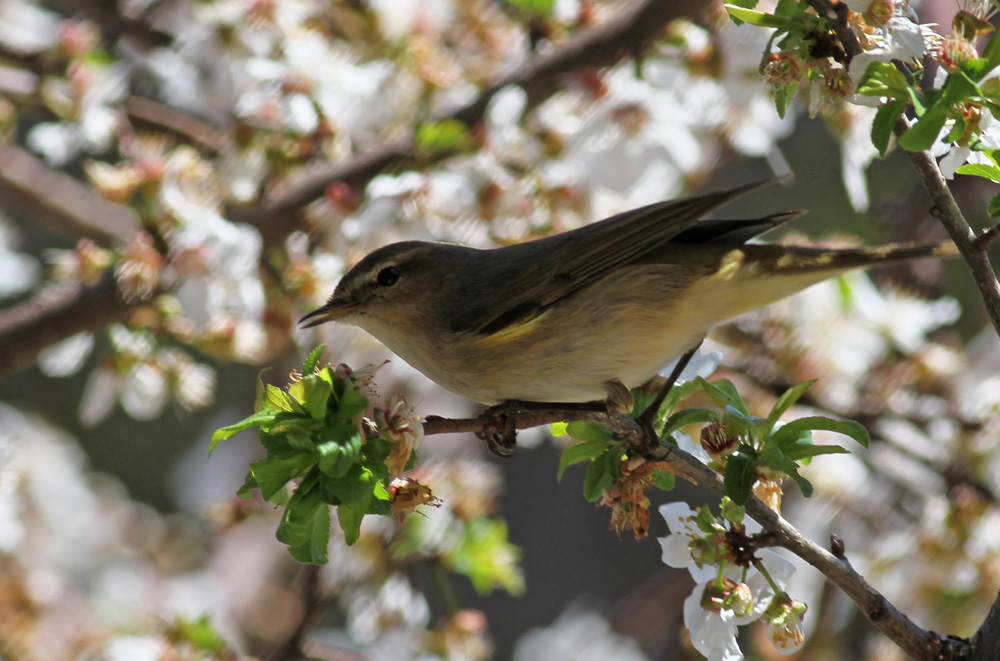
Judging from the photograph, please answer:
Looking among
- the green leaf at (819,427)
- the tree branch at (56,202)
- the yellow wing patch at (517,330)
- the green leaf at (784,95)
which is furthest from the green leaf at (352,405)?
the tree branch at (56,202)

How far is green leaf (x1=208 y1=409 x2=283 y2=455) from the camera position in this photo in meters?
1.41

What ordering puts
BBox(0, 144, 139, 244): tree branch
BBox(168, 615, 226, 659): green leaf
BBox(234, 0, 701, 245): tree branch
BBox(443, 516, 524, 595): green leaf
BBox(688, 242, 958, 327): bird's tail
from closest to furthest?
1. BBox(688, 242, 958, 327): bird's tail
2. BBox(168, 615, 226, 659): green leaf
3. BBox(443, 516, 524, 595): green leaf
4. BBox(234, 0, 701, 245): tree branch
5. BBox(0, 144, 139, 244): tree branch

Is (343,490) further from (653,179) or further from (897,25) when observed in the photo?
(653,179)

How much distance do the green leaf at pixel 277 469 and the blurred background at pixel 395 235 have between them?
1481mm

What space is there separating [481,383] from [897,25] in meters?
1.34

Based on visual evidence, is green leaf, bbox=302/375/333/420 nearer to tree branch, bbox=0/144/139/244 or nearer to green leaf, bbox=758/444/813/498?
green leaf, bbox=758/444/813/498

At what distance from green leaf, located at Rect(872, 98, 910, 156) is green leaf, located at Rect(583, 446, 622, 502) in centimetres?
71

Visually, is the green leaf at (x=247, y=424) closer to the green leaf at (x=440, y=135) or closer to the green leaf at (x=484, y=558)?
the green leaf at (x=484, y=558)

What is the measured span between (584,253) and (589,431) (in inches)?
33.5

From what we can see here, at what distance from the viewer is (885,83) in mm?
1335

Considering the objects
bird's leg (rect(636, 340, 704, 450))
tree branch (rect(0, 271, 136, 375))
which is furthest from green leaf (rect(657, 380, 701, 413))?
tree branch (rect(0, 271, 136, 375))

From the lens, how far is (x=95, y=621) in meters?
4.04

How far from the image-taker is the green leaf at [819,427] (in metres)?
1.49

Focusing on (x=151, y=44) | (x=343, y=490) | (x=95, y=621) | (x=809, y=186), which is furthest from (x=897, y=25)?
(x=809, y=186)
